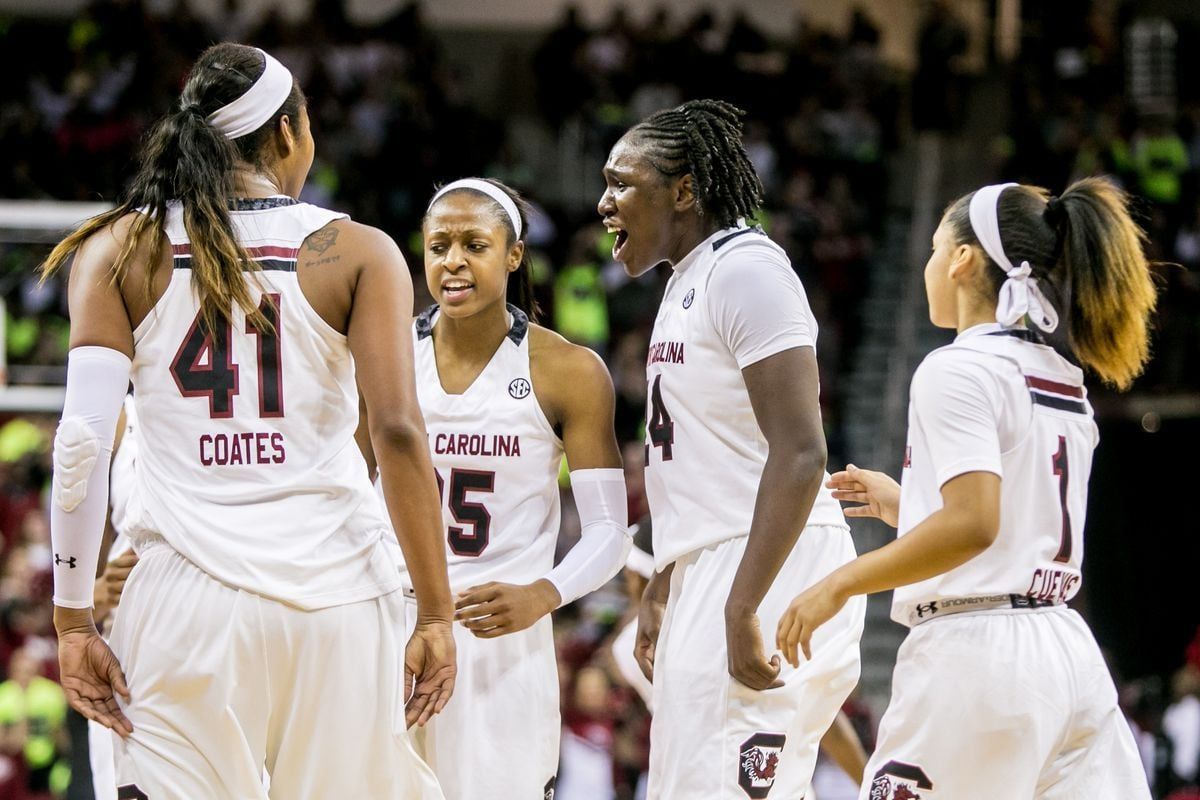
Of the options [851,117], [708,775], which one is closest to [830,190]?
[851,117]

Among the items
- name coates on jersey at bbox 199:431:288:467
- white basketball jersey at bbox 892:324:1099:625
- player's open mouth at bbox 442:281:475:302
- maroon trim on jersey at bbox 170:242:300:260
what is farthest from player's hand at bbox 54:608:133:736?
white basketball jersey at bbox 892:324:1099:625

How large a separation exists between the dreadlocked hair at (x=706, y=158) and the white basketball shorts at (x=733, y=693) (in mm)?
950

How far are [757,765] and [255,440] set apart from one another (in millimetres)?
1508

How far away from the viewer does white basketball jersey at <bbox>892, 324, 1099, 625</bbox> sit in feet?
12.7

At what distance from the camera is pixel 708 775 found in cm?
402

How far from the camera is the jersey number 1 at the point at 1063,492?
13.0 ft

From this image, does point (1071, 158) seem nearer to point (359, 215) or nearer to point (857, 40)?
point (857, 40)

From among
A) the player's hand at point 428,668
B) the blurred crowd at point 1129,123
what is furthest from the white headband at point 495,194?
the blurred crowd at point 1129,123

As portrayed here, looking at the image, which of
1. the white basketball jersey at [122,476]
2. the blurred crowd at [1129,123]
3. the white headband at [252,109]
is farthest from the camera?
the blurred crowd at [1129,123]

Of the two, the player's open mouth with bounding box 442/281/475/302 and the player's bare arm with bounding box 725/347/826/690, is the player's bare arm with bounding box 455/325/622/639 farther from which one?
the player's bare arm with bounding box 725/347/826/690

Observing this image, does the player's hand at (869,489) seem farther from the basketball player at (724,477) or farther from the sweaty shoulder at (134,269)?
the sweaty shoulder at (134,269)

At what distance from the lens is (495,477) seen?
4773mm

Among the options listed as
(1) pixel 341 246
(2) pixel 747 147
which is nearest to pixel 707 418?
(1) pixel 341 246

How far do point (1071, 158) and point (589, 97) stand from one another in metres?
5.32
